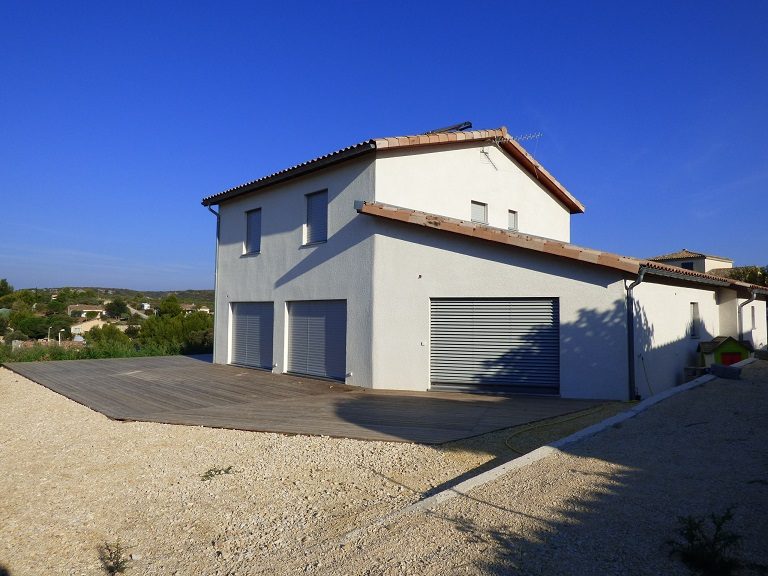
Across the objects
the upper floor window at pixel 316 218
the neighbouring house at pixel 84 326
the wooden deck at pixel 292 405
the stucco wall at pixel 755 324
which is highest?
the upper floor window at pixel 316 218

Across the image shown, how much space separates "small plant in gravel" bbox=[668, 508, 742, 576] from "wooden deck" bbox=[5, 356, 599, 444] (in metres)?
3.89

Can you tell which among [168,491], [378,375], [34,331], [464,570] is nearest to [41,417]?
[168,491]

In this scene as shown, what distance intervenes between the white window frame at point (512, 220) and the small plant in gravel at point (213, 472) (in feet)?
40.8

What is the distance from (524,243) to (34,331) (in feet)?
150

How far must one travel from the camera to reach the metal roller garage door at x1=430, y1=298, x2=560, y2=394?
11.2 metres

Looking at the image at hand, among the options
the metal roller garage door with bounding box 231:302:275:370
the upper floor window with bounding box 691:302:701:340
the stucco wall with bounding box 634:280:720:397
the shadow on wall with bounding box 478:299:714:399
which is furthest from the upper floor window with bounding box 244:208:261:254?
the upper floor window with bounding box 691:302:701:340

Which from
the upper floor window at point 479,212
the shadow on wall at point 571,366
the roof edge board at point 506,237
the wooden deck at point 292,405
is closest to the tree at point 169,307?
the wooden deck at point 292,405

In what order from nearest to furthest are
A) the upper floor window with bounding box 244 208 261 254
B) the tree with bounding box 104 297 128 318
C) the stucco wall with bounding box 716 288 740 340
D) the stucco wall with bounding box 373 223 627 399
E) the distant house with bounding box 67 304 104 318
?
1. the stucco wall with bounding box 373 223 627 399
2. the upper floor window with bounding box 244 208 261 254
3. the stucco wall with bounding box 716 288 740 340
4. the distant house with bounding box 67 304 104 318
5. the tree with bounding box 104 297 128 318

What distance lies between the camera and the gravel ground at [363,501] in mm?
3654

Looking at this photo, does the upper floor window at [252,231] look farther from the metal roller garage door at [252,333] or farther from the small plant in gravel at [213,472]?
the small plant in gravel at [213,472]

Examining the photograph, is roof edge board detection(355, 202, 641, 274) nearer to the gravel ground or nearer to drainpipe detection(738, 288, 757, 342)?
the gravel ground

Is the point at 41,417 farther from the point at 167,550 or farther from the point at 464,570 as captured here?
the point at 464,570

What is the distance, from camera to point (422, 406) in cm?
1009

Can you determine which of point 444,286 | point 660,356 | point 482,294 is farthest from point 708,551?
point 660,356
